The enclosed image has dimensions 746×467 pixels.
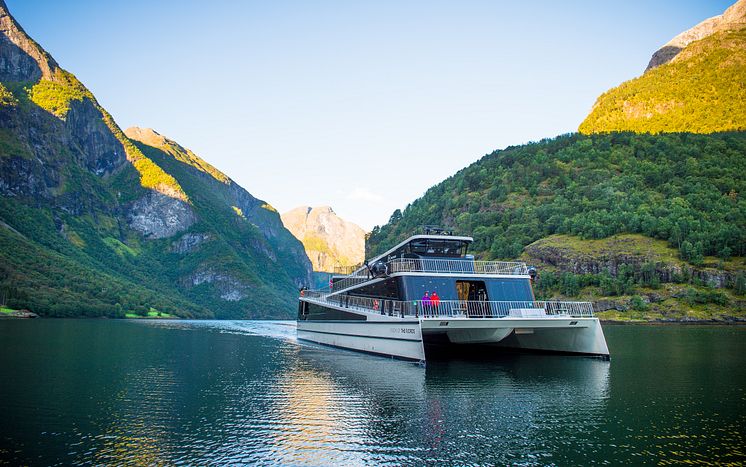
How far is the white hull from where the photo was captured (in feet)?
81.1

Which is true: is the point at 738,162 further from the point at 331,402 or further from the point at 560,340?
the point at 331,402

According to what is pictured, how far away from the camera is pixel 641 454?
11016 millimetres

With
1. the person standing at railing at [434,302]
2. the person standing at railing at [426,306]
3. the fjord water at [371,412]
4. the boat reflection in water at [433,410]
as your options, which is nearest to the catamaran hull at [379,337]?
the boat reflection in water at [433,410]

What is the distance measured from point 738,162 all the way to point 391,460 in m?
150

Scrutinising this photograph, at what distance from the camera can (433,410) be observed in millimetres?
15266

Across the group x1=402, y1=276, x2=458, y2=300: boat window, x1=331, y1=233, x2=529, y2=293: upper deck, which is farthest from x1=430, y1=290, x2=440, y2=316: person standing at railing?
x1=331, y1=233, x2=529, y2=293: upper deck

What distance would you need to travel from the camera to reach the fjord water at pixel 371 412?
10984 millimetres

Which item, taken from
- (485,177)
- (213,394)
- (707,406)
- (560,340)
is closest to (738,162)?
(485,177)

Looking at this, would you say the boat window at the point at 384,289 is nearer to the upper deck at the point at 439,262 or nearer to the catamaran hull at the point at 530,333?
the upper deck at the point at 439,262

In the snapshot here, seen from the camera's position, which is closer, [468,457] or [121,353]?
[468,457]

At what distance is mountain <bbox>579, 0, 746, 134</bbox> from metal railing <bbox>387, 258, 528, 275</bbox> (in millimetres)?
159350

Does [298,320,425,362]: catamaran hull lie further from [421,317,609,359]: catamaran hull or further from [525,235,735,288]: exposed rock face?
[525,235,735,288]: exposed rock face

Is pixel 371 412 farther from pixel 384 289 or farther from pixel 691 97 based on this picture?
pixel 691 97

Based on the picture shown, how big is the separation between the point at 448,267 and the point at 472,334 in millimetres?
4400
